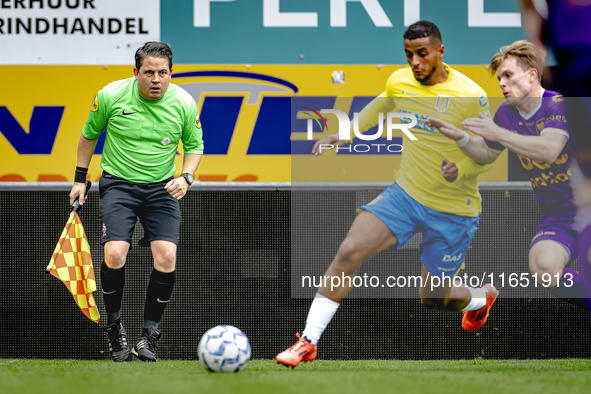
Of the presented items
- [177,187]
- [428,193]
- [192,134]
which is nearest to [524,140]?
[428,193]

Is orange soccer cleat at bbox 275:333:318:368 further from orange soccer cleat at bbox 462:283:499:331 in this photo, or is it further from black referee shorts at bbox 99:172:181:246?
orange soccer cleat at bbox 462:283:499:331

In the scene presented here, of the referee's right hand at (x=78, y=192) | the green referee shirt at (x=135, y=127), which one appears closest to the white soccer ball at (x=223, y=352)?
the green referee shirt at (x=135, y=127)

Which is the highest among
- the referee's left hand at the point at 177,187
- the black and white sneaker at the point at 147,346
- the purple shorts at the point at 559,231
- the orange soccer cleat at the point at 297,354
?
the referee's left hand at the point at 177,187

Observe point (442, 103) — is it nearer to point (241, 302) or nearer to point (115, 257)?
point (241, 302)

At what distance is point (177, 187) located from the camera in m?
4.21

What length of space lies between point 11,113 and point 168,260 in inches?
60.0

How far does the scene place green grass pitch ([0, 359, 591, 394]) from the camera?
2.63m

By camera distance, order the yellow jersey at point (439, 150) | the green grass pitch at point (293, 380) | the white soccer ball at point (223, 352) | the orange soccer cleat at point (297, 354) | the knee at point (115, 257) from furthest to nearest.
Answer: the yellow jersey at point (439, 150) < the knee at point (115, 257) < the orange soccer cleat at point (297, 354) < the white soccer ball at point (223, 352) < the green grass pitch at point (293, 380)

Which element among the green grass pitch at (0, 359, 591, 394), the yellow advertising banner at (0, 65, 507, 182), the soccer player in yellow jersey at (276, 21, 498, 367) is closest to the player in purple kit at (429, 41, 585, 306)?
the soccer player in yellow jersey at (276, 21, 498, 367)

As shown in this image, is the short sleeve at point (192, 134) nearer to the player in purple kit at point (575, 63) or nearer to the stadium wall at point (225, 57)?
the stadium wall at point (225, 57)

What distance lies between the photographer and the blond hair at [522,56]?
433cm

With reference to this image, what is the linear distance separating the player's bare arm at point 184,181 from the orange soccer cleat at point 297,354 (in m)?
1.25

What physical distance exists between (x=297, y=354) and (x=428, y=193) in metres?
1.40

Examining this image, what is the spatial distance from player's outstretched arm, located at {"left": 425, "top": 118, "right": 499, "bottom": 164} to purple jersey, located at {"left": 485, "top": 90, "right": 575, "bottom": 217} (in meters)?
0.06
